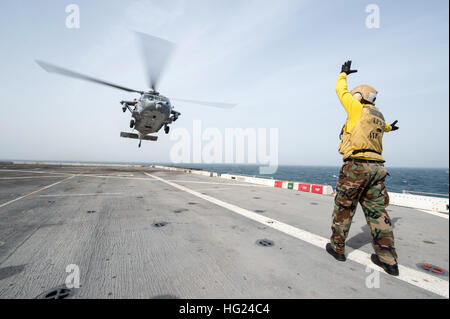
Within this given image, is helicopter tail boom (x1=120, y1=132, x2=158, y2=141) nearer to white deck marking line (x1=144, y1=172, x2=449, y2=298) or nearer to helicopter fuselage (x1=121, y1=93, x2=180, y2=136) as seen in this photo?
helicopter fuselage (x1=121, y1=93, x2=180, y2=136)

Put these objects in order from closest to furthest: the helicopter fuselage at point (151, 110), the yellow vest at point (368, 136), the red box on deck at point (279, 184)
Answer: the yellow vest at point (368, 136) → the red box on deck at point (279, 184) → the helicopter fuselage at point (151, 110)

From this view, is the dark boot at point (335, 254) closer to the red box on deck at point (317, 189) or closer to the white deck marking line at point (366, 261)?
Result: the white deck marking line at point (366, 261)

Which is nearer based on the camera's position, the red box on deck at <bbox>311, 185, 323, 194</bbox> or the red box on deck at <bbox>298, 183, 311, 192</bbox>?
the red box on deck at <bbox>311, 185, 323, 194</bbox>

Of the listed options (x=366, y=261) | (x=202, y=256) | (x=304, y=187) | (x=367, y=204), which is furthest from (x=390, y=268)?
(x=304, y=187)

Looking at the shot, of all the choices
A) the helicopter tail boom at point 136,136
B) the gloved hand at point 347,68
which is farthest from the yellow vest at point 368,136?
the helicopter tail boom at point 136,136

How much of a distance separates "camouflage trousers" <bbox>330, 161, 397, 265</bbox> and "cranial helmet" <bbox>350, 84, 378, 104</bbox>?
3.13 feet

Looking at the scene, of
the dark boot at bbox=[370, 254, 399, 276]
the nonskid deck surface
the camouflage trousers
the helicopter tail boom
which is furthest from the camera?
the helicopter tail boom

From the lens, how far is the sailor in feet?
7.48

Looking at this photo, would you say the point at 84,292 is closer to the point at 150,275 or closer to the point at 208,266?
the point at 150,275

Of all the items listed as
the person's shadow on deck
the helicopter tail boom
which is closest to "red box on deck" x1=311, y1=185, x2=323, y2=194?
the person's shadow on deck

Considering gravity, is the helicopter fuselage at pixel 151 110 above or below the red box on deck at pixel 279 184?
above

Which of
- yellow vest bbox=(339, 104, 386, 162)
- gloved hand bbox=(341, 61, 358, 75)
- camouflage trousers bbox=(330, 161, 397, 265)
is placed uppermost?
gloved hand bbox=(341, 61, 358, 75)

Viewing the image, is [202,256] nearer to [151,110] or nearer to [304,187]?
[304,187]

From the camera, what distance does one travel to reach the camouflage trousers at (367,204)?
7.27 feet
